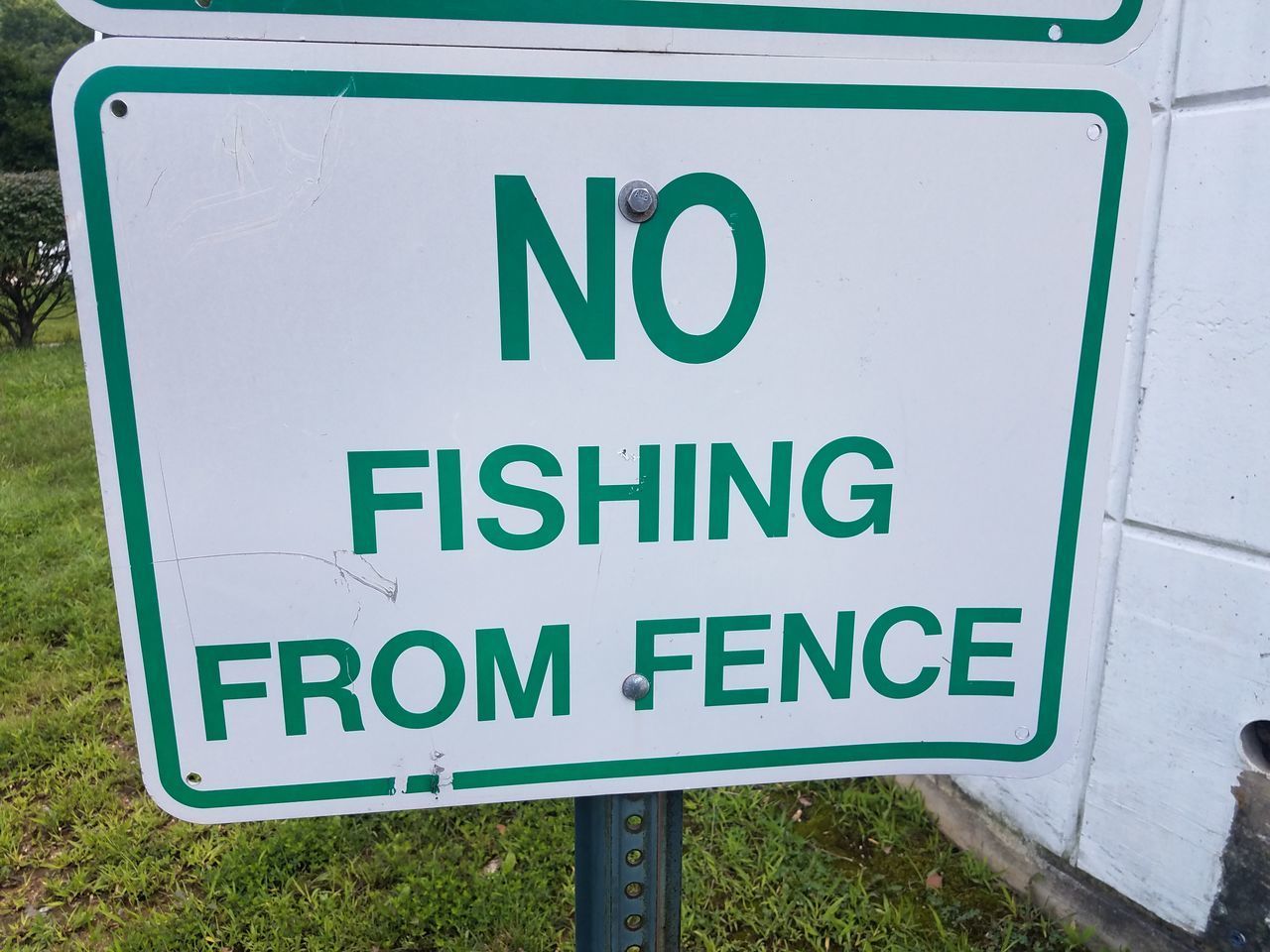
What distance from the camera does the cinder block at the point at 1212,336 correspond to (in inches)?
66.1

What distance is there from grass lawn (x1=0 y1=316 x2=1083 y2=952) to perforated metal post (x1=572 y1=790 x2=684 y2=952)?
1297mm

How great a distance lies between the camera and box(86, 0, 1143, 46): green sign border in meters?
0.70

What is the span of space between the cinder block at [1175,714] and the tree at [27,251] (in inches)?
416

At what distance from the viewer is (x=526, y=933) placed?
2082 mm

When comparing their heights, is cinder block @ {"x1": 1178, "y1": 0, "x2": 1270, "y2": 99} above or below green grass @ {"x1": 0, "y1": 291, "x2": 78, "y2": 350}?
above

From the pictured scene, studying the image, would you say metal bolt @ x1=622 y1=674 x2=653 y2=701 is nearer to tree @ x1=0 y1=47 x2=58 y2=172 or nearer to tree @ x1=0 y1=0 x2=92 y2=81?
tree @ x1=0 y1=47 x2=58 y2=172

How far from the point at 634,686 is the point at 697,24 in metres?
0.56

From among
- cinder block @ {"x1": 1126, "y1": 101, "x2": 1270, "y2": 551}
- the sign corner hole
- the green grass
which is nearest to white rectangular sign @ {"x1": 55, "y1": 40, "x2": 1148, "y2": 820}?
cinder block @ {"x1": 1126, "y1": 101, "x2": 1270, "y2": 551}

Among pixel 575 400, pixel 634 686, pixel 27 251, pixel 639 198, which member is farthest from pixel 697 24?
pixel 27 251

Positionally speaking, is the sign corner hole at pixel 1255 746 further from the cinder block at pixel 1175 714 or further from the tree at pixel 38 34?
the tree at pixel 38 34

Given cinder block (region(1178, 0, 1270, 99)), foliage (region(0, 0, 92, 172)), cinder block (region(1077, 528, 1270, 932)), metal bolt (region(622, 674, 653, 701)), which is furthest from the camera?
foliage (region(0, 0, 92, 172))

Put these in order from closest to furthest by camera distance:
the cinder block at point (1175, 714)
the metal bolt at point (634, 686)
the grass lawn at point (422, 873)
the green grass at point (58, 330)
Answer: the metal bolt at point (634, 686)
the cinder block at point (1175, 714)
the grass lawn at point (422, 873)
the green grass at point (58, 330)

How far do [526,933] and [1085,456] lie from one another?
1751mm

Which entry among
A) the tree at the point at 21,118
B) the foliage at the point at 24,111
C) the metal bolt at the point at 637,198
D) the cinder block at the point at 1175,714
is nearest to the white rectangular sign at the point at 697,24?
the metal bolt at the point at 637,198
